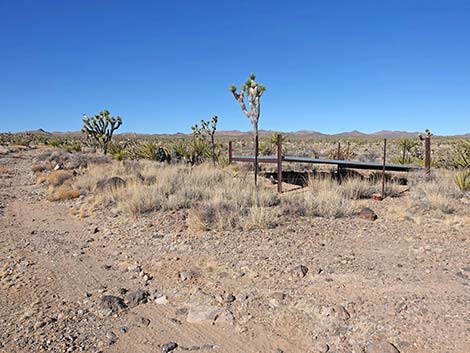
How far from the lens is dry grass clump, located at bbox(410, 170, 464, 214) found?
8.28 m

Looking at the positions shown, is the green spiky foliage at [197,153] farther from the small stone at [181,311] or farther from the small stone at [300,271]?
the small stone at [181,311]

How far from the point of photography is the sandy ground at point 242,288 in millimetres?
3506

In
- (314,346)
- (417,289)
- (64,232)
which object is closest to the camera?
(314,346)

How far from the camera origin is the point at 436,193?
9.37 metres

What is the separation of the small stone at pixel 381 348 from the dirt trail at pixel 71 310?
0.87 metres

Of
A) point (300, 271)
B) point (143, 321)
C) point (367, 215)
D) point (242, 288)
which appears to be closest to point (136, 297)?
point (143, 321)

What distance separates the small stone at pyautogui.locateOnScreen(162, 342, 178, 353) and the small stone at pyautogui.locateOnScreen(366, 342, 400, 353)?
1753 mm

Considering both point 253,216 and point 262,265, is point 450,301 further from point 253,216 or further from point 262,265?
point 253,216

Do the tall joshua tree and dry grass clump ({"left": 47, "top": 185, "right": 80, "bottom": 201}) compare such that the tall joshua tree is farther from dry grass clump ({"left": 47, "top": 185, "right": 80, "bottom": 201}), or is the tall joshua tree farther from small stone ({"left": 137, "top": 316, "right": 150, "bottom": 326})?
small stone ({"left": 137, "top": 316, "right": 150, "bottom": 326})

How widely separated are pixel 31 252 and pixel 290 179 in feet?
33.6

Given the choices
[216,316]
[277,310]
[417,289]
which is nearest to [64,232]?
[216,316]

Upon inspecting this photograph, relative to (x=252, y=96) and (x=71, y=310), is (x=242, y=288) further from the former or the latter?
(x=252, y=96)

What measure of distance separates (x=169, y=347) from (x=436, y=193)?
835 centimetres

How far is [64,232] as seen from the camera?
7.47 m
